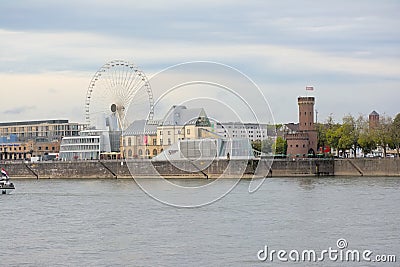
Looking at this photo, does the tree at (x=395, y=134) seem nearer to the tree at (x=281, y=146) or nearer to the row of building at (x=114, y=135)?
the tree at (x=281, y=146)

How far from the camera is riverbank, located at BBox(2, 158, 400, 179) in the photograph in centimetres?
8006

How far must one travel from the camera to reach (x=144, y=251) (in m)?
30.6

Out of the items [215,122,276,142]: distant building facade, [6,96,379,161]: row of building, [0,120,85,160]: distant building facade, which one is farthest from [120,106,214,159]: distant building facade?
[0,120,85,160]: distant building facade

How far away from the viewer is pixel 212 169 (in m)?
80.6

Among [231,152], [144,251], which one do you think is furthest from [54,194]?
[144,251]

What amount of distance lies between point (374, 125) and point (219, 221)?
64.0 m

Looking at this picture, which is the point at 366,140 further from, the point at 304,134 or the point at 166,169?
the point at 166,169

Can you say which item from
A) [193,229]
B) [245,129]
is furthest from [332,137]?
[193,229]

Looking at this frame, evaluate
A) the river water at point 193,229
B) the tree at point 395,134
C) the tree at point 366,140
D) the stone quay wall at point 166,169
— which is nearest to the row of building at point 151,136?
the stone quay wall at point 166,169
